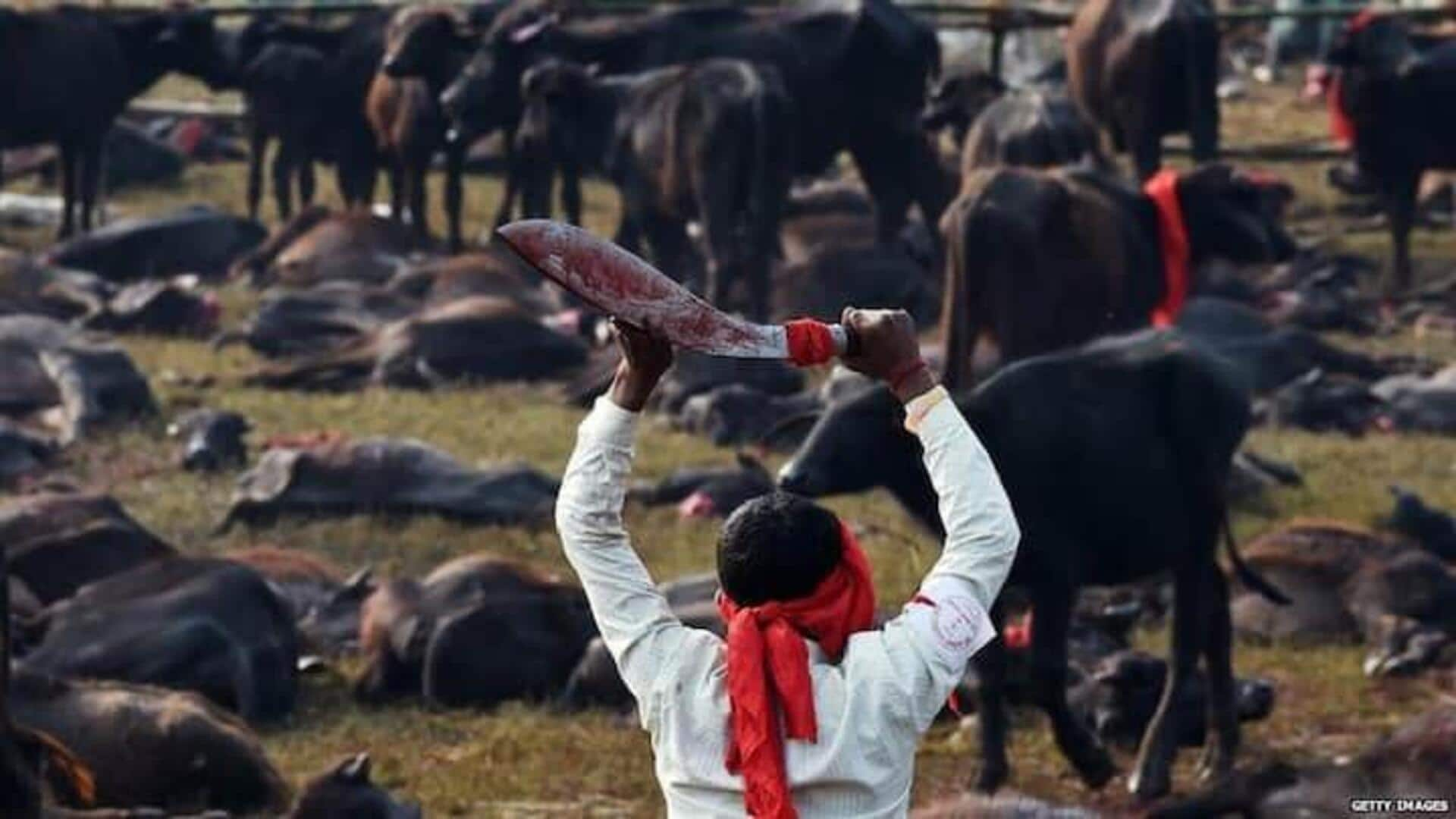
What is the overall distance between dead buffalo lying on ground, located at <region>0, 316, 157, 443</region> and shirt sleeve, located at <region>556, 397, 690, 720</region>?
1196 cm

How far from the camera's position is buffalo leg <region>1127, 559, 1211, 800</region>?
1070 centimetres

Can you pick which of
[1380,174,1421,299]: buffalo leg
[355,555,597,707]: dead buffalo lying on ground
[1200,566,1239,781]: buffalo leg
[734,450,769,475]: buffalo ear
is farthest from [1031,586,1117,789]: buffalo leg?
[1380,174,1421,299]: buffalo leg

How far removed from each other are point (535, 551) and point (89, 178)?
12.7m

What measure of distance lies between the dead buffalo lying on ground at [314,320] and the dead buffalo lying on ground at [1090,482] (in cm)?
951

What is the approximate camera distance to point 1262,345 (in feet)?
61.0

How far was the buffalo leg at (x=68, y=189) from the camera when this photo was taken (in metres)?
26.1

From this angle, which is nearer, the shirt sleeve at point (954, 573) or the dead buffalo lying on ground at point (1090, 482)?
the shirt sleeve at point (954, 573)

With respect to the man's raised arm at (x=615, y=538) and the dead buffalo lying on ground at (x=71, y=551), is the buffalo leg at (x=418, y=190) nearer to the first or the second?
the dead buffalo lying on ground at (x=71, y=551)

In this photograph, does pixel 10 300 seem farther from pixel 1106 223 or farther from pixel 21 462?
pixel 1106 223

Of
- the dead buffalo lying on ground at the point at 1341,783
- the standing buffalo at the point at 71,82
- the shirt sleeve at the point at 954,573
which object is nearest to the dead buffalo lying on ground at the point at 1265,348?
the dead buffalo lying on ground at the point at 1341,783

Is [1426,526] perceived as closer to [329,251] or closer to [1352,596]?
[1352,596]

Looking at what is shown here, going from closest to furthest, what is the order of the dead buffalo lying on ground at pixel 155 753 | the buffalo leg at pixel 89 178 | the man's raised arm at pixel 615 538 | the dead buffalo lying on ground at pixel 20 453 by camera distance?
the man's raised arm at pixel 615 538
the dead buffalo lying on ground at pixel 155 753
the dead buffalo lying on ground at pixel 20 453
the buffalo leg at pixel 89 178

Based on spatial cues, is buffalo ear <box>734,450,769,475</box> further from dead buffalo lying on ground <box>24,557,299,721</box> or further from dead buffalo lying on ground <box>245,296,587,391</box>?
dead buffalo lying on ground <box>245,296,587,391</box>

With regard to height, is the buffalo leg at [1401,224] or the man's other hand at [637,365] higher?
the man's other hand at [637,365]
